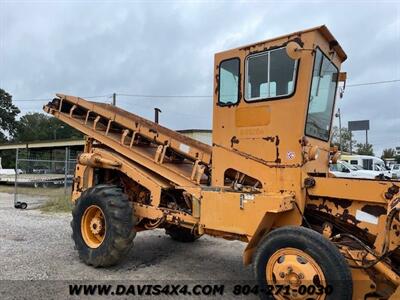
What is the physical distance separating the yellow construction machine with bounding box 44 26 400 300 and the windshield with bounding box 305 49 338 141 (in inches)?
0.6

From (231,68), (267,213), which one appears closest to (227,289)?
(267,213)

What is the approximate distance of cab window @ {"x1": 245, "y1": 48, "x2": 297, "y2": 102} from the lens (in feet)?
17.1

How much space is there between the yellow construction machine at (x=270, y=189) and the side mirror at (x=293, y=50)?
0.04ft

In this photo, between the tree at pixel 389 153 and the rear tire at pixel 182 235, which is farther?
the tree at pixel 389 153

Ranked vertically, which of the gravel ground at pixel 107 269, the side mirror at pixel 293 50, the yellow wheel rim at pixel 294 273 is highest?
the side mirror at pixel 293 50

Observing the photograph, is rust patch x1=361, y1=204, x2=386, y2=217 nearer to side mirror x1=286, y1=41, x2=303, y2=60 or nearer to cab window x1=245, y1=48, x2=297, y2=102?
cab window x1=245, y1=48, x2=297, y2=102

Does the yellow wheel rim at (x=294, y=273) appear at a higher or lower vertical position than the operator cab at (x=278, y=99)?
lower

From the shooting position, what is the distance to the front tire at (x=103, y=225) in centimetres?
636

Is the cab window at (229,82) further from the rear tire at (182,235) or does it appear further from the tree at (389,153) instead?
the tree at (389,153)

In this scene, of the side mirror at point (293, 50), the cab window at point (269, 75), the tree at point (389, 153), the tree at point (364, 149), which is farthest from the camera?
the tree at point (389, 153)

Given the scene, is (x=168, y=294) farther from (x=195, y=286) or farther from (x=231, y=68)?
(x=231, y=68)

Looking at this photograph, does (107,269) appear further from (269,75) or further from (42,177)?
(42,177)

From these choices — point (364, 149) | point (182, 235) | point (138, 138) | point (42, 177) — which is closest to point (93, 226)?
point (138, 138)

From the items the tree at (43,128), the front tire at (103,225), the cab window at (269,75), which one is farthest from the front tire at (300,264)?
the tree at (43,128)
